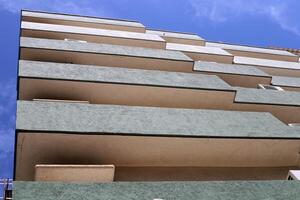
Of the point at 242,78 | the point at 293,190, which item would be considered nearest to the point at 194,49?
the point at 242,78

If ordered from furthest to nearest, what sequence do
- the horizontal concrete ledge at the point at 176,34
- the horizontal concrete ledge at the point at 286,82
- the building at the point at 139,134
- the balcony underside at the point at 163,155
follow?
the horizontal concrete ledge at the point at 176,34, the horizontal concrete ledge at the point at 286,82, the balcony underside at the point at 163,155, the building at the point at 139,134

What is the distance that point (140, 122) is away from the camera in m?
9.48

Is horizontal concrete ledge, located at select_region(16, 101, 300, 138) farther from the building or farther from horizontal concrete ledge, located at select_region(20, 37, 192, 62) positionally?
horizontal concrete ledge, located at select_region(20, 37, 192, 62)

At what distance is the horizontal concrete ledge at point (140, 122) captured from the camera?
28.2 ft

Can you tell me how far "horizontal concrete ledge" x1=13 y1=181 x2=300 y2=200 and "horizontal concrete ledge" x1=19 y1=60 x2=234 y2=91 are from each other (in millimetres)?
5419

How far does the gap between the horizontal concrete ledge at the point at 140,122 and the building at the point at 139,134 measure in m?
0.02

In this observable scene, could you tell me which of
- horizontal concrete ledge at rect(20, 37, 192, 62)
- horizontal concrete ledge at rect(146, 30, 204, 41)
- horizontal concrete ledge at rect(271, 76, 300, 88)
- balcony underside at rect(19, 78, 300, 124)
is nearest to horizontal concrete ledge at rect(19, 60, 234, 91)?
balcony underside at rect(19, 78, 300, 124)

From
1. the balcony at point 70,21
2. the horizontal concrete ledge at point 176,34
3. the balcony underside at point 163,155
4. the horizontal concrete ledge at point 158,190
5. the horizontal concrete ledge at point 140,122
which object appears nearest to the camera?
the horizontal concrete ledge at point 158,190

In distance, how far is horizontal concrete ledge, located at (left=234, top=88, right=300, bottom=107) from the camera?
42.7ft

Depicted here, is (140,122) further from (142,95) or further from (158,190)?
(158,190)

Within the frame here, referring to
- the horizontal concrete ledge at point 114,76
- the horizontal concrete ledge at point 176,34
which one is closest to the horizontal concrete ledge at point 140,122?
the horizontal concrete ledge at point 114,76

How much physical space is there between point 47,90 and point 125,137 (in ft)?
12.7

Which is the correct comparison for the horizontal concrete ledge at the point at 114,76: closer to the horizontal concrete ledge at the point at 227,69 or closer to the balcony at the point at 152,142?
the balcony at the point at 152,142

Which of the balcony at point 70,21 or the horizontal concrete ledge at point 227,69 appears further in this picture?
the balcony at point 70,21
